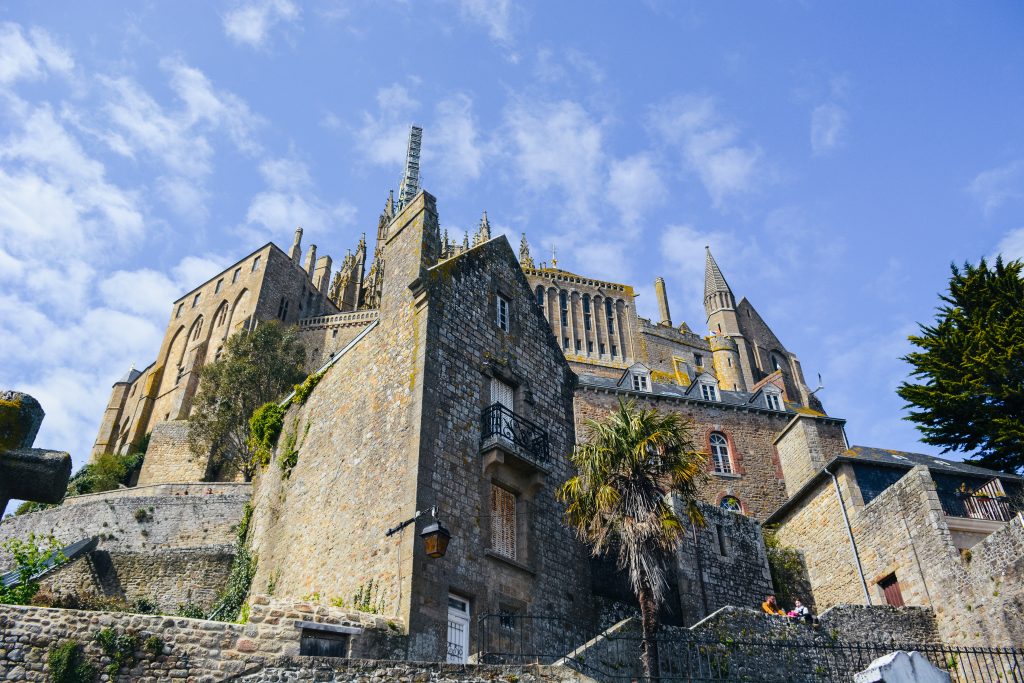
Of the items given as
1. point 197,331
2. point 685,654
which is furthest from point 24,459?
point 197,331

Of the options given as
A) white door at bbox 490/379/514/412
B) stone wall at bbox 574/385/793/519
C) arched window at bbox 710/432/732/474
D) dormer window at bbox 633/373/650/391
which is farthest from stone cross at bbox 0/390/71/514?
dormer window at bbox 633/373/650/391

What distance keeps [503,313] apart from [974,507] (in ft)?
45.6

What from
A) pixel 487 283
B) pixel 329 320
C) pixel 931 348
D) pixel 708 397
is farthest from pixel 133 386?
pixel 931 348

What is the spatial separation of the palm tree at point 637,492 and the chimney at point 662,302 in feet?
172

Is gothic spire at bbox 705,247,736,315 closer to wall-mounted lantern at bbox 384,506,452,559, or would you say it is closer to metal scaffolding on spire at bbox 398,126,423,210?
metal scaffolding on spire at bbox 398,126,423,210

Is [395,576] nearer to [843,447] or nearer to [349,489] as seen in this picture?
[349,489]

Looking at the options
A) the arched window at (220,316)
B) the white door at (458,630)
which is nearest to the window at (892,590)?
the white door at (458,630)

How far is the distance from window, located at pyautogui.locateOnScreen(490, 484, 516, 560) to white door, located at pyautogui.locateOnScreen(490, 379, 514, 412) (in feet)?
6.58

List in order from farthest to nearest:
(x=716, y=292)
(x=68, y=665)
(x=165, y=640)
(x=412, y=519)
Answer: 1. (x=716, y=292)
2. (x=412, y=519)
3. (x=165, y=640)
4. (x=68, y=665)

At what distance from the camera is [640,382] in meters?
33.6

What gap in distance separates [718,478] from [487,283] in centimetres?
1574

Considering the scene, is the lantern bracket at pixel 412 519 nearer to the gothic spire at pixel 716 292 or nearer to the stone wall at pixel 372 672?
the stone wall at pixel 372 672

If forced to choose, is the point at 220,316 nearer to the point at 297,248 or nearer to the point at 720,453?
the point at 297,248

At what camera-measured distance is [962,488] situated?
72.8 feet
